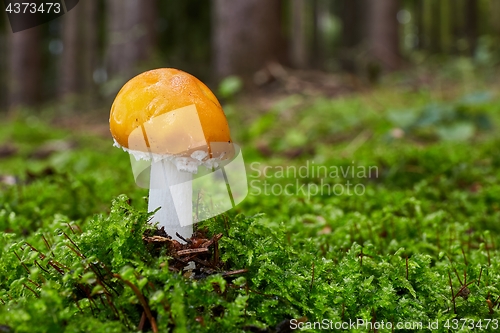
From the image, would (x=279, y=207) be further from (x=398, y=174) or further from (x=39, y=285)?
(x=39, y=285)

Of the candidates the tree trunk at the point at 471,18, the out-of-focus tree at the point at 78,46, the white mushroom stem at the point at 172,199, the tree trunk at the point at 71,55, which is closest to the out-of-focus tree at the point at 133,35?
the out-of-focus tree at the point at 78,46

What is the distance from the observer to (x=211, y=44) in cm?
1186

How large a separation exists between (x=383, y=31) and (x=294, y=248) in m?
8.43

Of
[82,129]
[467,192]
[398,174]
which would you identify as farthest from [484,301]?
[82,129]

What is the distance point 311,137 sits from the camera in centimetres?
507

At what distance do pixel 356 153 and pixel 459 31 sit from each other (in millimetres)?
15108

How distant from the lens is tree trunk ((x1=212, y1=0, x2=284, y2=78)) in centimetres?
618

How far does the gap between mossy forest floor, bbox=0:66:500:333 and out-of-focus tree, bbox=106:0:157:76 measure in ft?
15.4

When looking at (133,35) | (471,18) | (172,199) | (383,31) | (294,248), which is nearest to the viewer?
(172,199)

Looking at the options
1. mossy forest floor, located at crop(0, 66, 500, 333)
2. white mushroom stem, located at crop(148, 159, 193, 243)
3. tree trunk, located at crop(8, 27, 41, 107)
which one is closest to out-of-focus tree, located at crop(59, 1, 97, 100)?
tree trunk, located at crop(8, 27, 41, 107)

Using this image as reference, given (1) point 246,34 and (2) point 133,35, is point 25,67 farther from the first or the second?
A: (1) point 246,34

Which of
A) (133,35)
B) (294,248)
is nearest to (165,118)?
(294,248)

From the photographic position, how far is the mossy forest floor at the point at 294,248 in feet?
4.04

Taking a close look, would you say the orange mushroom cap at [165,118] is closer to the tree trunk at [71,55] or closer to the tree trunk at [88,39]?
the tree trunk at [88,39]
